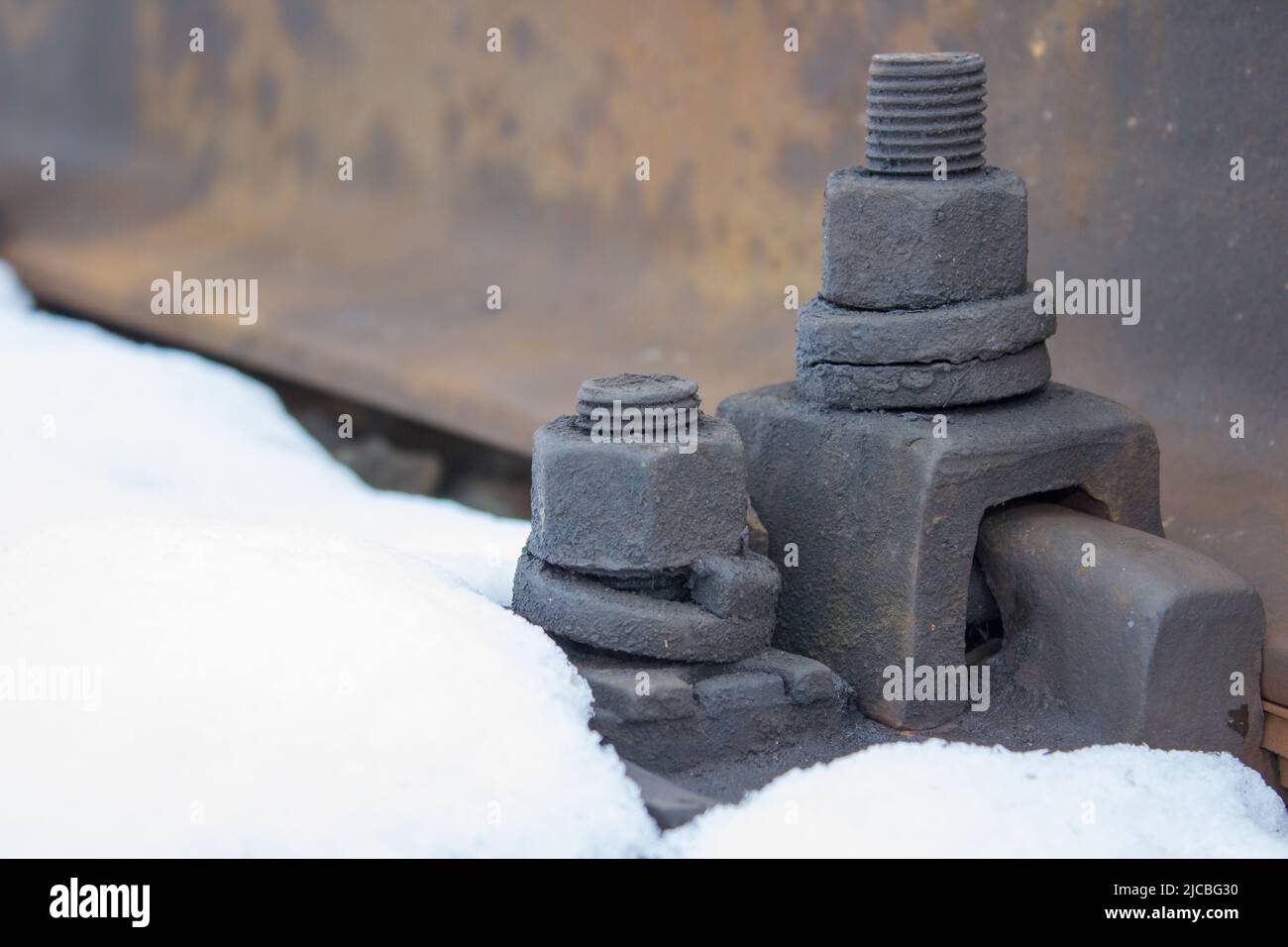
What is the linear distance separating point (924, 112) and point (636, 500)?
0.80 metres

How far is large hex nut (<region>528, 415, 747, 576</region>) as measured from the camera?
244cm

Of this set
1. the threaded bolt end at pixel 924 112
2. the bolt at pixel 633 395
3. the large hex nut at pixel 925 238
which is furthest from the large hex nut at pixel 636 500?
the threaded bolt end at pixel 924 112

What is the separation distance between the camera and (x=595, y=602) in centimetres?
248

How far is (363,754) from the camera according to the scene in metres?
2.11

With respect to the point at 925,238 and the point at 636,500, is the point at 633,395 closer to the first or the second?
the point at 636,500

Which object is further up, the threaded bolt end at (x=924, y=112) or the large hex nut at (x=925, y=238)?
the threaded bolt end at (x=924, y=112)

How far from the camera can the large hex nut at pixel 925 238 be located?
2590 mm

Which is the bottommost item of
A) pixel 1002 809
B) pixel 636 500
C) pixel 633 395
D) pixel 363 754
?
pixel 1002 809

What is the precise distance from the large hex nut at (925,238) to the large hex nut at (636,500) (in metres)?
0.37

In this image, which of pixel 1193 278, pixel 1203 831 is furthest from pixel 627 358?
→ pixel 1203 831

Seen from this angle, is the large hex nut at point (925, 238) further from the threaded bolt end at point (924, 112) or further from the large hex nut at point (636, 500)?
the large hex nut at point (636, 500)

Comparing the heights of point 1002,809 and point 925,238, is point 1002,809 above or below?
below

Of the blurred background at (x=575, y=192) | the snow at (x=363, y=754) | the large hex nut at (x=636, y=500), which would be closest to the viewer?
the snow at (x=363, y=754)

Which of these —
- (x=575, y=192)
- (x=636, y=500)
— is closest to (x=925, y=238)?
(x=636, y=500)
